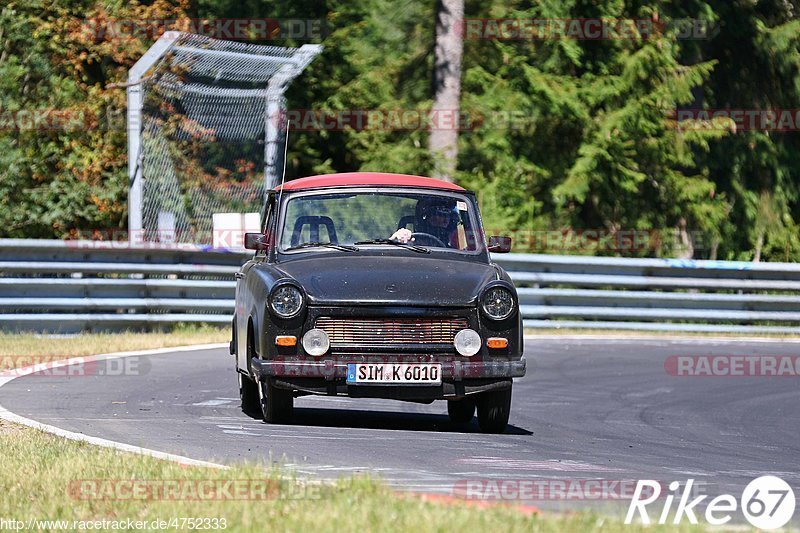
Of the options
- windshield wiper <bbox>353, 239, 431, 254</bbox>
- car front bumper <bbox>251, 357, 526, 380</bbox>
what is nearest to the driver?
windshield wiper <bbox>353, 239, 431, 254</bbox>

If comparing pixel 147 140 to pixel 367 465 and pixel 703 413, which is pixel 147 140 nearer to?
pixel 703 413

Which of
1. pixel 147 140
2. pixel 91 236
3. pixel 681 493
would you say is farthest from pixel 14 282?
pixel 681 493

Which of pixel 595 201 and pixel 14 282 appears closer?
pixel 14 282

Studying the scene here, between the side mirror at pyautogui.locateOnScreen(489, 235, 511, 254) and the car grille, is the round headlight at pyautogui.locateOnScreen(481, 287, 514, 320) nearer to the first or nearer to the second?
the car grille

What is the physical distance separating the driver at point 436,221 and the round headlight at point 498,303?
3.54ft

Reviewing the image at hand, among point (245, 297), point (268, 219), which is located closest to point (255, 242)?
point (245, 297)

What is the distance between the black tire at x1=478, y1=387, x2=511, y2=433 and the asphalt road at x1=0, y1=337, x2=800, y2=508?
11 centimetres

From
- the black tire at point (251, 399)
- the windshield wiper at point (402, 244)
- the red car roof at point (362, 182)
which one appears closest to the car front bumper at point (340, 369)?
the black tire at point (251, 399)

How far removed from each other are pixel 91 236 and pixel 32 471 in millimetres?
16505

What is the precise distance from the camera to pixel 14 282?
15875 mm

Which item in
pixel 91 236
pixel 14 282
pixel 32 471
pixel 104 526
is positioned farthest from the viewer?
pixel 91 236

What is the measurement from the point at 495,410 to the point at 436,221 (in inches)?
62.2

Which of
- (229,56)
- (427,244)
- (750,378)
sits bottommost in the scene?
(750,378)

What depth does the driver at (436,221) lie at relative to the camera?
401 inches
